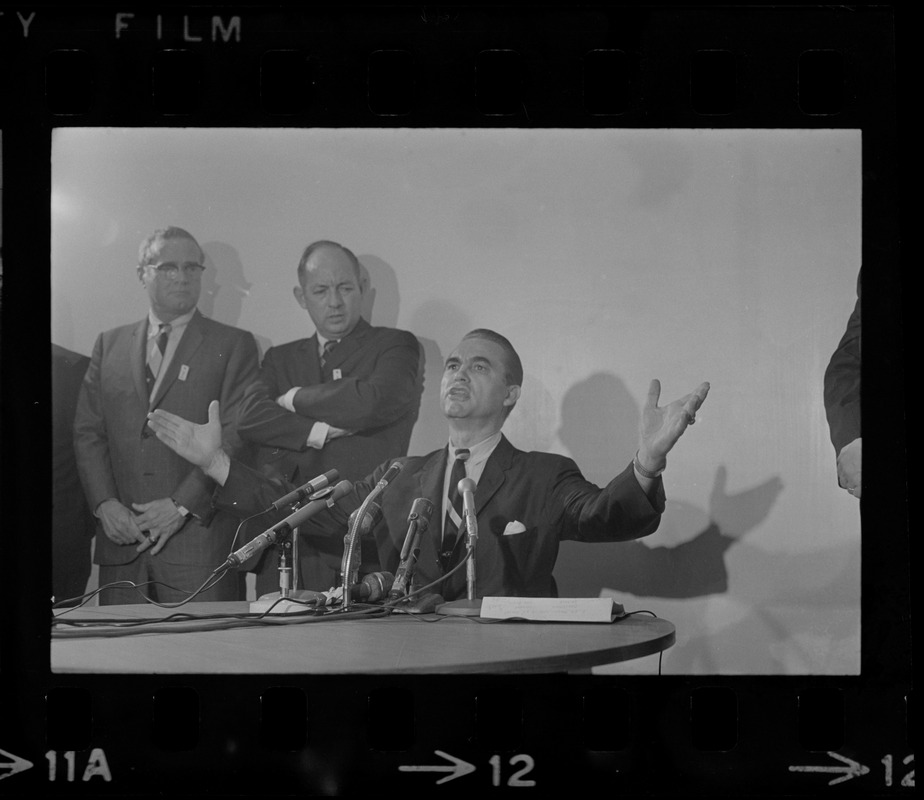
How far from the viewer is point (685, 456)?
282cm

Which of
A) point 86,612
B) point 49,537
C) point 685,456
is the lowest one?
point 86,612

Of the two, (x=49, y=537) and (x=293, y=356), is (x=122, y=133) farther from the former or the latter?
(x=49, y=537)

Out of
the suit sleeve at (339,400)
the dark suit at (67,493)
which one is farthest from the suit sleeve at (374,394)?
the dark suit at (67,493)

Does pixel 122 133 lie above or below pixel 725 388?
above

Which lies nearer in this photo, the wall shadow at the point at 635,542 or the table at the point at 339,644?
the table at the point at 339,644

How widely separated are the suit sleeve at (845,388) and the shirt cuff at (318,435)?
126cm

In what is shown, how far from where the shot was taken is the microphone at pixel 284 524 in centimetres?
284

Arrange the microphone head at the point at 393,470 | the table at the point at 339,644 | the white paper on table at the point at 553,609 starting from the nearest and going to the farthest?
1. the table at the point at 339,644
2. the white paper on table at the point at 553,609
3. the microphone head at the point at 393,470

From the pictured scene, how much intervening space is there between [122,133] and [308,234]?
0.54 meters

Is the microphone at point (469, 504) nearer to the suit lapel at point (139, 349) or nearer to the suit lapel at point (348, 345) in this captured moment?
the suit lapel at point (348, 345)

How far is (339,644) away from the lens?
2705 mm
